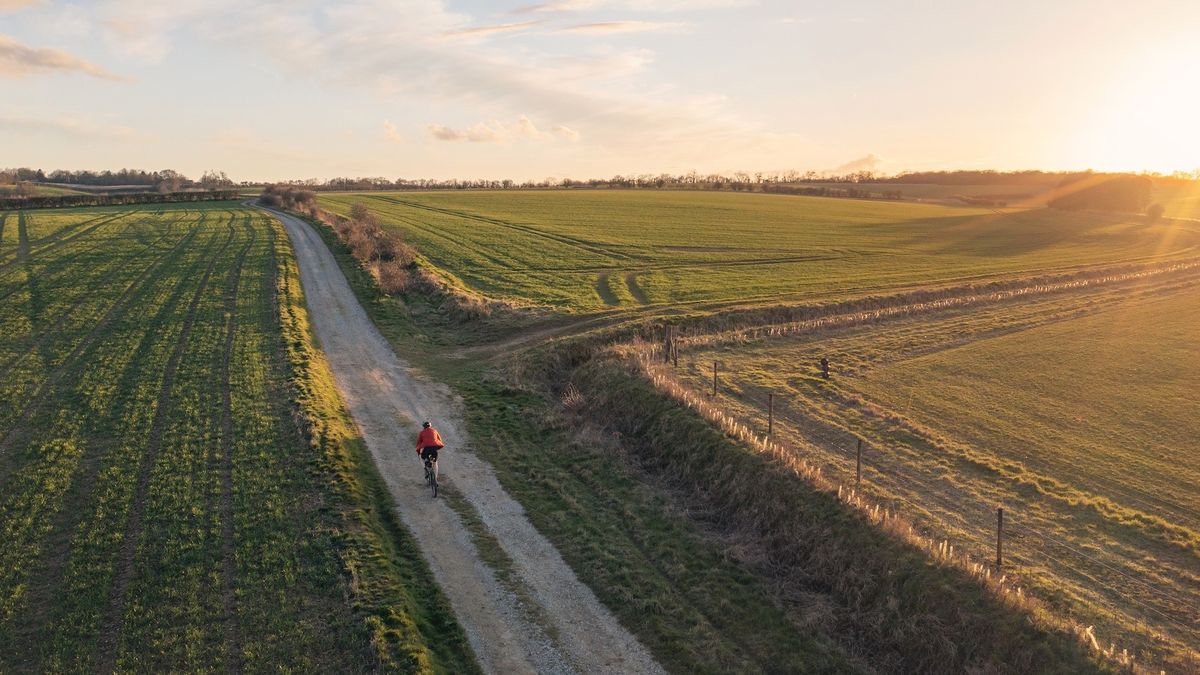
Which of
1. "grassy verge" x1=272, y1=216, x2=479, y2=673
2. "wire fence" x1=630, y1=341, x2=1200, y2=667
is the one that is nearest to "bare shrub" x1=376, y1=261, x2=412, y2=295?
"grassy verge" x1=272, y1=216, x2=479, y2=673

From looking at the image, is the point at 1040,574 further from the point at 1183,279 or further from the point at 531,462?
the point at 1183,279

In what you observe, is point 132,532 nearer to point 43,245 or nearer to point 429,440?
point 429,440

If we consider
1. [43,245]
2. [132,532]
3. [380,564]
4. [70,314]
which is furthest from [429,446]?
[43,245]

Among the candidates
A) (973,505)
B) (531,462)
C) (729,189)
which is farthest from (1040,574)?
(729,189)

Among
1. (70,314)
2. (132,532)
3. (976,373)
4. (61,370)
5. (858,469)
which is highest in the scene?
(70,314)

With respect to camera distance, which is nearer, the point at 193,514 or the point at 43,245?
the point at 193,514

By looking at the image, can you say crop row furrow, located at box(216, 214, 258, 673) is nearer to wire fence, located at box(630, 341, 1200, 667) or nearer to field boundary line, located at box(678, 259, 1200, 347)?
wire fence, located at box(630, 341, 1200, 667)

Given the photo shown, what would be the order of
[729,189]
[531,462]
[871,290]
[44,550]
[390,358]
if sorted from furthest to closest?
[729,189] < [871,290] < [390,358] < [531,462] < [44,550]

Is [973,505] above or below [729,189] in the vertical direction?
below
